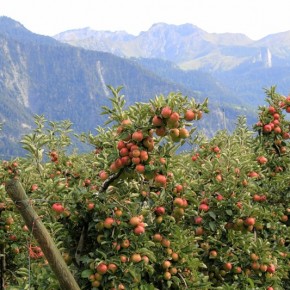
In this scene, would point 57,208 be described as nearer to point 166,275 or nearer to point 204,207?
point 166,275

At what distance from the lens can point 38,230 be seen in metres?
3.72

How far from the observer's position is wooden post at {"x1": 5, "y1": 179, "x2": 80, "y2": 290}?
364 centimetres

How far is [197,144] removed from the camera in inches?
395

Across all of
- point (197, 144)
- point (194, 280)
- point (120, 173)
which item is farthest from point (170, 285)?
point (197, 144)

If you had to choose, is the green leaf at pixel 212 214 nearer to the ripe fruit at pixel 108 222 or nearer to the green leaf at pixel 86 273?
the ripe fruit at pixel 108 222

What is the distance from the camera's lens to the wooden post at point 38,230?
364 centimetres

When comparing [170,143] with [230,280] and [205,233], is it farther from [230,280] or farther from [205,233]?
[230,280]

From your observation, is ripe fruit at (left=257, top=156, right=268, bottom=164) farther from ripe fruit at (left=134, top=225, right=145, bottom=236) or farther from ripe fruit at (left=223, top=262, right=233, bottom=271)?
ripe fruit at (left=134, top=225, right=145, bottom=236)

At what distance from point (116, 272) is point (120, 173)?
103 cm

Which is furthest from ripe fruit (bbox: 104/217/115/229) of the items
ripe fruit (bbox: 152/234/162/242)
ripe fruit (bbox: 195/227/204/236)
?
ripe fruit (bbox: 195/227/204/236)

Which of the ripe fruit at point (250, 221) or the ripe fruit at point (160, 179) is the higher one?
the ripe fruit at point (160, 179)

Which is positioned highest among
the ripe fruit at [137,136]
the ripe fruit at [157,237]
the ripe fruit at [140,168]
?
the ripe fruit at [137,136]

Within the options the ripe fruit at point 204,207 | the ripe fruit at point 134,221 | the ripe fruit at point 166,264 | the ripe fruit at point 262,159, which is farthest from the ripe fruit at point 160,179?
the ripe fruit at point 262,159

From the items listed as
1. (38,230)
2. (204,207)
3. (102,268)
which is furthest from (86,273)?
(204,207)
